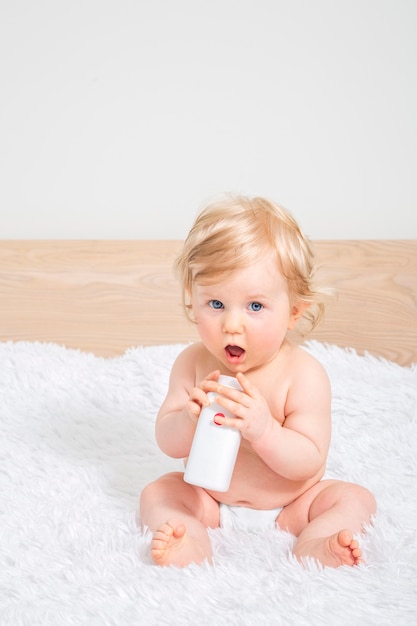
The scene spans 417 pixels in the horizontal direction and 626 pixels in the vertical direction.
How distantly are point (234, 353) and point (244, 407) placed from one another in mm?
79

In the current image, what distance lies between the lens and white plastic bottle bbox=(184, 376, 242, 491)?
735mm

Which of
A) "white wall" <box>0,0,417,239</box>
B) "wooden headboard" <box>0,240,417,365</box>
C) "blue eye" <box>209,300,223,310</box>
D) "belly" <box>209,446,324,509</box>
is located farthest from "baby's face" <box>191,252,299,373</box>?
"white wall" <box>0,0,417,239</box>

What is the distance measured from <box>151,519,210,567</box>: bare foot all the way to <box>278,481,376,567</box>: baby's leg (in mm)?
120

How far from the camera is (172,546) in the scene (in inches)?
29.3

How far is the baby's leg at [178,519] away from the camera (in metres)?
0.74

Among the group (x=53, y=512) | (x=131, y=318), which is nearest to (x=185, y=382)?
(x=53, y=512)

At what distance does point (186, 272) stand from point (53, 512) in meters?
0.34

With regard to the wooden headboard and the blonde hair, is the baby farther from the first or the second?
the wooden headboard

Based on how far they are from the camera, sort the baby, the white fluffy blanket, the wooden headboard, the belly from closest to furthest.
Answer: the white fluffy blanket
the baby
the belly
the wooden headboard

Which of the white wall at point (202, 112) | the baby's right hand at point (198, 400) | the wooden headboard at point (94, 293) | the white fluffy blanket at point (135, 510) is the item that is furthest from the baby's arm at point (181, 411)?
the white wall at point (202, 112)

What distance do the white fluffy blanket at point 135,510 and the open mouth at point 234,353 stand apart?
0.21 metres

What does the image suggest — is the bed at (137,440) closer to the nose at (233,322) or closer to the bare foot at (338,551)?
the bare foot at (338,551)

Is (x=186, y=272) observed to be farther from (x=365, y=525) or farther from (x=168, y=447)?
(x=365, y=525)

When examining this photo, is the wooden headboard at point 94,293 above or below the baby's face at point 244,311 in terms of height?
below
